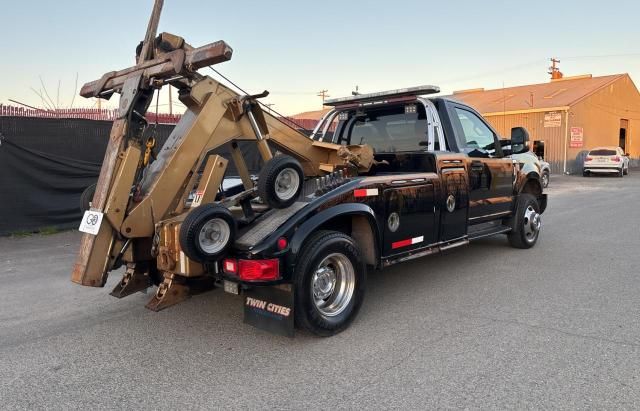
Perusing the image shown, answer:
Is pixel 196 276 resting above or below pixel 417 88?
below

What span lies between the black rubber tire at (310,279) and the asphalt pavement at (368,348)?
5.7 inches

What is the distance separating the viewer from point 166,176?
4.11 m

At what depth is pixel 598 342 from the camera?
4.07 m

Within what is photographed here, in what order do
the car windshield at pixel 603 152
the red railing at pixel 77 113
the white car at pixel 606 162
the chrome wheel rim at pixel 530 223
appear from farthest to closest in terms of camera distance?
the car windshield at pixel 603 152 → the white car at pixel 606 162 → the red railing at pixel 77 113 → the chrome wheel rim at pixel 530 223

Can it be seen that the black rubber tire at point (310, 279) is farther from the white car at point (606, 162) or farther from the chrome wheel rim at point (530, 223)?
the white car at point (606, 162)

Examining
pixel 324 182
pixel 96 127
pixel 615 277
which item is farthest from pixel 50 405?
pixel 96 127

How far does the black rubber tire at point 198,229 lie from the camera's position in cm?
358

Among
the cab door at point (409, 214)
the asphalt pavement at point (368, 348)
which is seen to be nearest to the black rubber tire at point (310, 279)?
the asphalt pavement at point (368, 348)

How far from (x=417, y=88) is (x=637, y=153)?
4227cm

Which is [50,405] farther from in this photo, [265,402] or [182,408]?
[265,402]

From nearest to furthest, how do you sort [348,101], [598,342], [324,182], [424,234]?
1. [598,342]
2. [324,182]
3. [424,234]
4. [348,101]

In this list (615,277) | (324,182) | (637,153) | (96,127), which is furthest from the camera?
(637,153)

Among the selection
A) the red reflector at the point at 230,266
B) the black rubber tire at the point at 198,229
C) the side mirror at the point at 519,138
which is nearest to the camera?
the black rubber tire at the point at 198,229

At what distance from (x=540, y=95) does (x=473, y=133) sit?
30.5 metres
